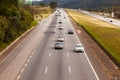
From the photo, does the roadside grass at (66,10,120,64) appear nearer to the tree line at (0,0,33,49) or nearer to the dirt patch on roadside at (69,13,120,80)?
the dirt patch on roadside at (69,13,120,80)

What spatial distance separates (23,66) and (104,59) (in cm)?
1308

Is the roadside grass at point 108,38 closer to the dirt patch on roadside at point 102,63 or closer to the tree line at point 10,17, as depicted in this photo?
the dirt patch on roadside at point 102,63

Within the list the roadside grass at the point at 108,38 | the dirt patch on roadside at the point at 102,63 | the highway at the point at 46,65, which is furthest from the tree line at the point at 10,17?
the roadside grass at the point at 108,38

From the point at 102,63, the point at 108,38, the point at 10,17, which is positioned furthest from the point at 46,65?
the point at 108,38

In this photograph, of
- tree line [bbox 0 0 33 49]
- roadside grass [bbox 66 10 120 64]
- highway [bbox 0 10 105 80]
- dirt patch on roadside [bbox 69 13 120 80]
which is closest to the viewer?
highway [bbox 0 10 105 80]

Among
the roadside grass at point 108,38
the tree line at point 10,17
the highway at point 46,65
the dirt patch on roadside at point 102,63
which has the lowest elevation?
the dirt patch on roadside at point 102,63

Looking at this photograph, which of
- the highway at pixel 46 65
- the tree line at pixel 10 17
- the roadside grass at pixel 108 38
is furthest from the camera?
the tree line at pixel 10 17

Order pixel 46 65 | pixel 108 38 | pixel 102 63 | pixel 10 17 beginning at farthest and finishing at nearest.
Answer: pixel 108 38
pixel 10 17
pixel 102 63
pixel 46 65

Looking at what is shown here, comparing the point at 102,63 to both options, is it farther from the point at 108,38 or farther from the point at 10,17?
the point at 108,38

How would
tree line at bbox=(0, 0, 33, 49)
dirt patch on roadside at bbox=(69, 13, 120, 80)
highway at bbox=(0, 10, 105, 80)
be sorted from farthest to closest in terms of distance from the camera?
tree line at bbox=(0, 0, 33, 49) → dirt patch on roadside at bbox=(69, 13, 120, 80) → highway at bbox=(0, 10, 105, 80)

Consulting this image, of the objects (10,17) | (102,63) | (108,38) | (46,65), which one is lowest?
(102,63)

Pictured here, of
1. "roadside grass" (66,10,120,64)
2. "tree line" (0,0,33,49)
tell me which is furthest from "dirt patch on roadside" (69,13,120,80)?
"tree line" (0,0,33,49)

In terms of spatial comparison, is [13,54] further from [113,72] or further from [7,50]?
[113,72]

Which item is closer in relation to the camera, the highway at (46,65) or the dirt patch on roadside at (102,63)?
the highway at (46,65)
